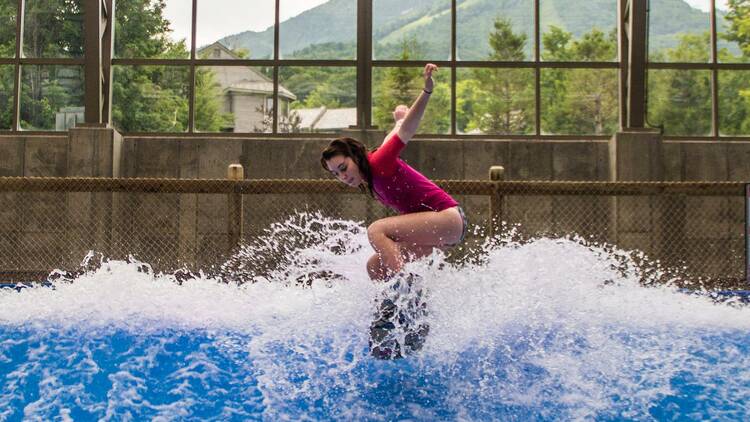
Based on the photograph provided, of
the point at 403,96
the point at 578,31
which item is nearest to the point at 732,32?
the point at 578,31

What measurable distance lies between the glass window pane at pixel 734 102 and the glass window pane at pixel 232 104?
6.14m

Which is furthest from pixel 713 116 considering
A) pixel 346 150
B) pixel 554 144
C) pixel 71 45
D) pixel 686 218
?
pixel 71 45

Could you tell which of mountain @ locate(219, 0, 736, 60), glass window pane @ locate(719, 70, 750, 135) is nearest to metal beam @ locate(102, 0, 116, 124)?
mountain @ locate(219, 0, 736, 60)

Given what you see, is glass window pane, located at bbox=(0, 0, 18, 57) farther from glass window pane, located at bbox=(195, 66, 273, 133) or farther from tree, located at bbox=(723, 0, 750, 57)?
tree, located at bbox=(723, 0, 750, 57)

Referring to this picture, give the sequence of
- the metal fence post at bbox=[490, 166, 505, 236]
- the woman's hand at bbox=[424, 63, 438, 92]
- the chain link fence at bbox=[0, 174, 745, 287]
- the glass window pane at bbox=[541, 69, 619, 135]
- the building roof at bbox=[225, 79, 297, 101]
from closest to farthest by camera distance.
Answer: the woman's hand at bbox=[424, 63, 438, 92], the metal fence post at bbox=[490, 166, 505, 236], the chain link fence at bbox=[0, 174, 745, 287], the glass window pane at bbox=[541, 69, 619, 135], the building roof at bbox=[225, 79, 297, 101]

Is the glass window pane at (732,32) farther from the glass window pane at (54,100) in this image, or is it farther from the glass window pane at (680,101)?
the glass window pane at (54,100)

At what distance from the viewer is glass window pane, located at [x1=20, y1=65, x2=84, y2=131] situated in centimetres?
966

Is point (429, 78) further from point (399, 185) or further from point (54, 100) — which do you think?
point (54, 100)

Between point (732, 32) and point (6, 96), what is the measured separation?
9.97 m

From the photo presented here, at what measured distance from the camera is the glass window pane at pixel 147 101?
967 cm

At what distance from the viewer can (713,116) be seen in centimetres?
970

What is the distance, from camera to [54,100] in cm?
966

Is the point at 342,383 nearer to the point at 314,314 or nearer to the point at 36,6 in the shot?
the point at 314,314

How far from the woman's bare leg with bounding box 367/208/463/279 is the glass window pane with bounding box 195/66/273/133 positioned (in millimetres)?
6010
